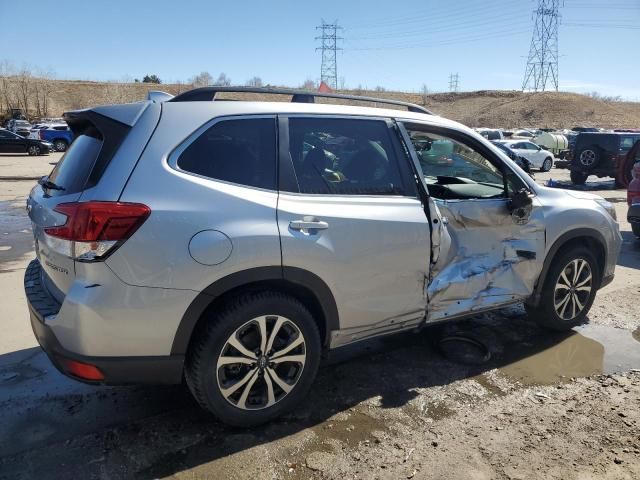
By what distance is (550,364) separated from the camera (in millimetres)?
4016

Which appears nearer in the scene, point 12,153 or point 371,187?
point 371,187

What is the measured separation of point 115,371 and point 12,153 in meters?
28.3

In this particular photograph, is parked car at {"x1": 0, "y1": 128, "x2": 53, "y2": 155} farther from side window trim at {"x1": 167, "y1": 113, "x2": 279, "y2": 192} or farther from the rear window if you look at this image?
side window trim at {"x1": 167, "y1": 113, "x2": 279, "y2": 192}

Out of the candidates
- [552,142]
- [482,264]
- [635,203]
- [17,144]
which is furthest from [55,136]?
[482,264]

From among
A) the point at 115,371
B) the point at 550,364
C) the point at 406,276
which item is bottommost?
the point at 550,364

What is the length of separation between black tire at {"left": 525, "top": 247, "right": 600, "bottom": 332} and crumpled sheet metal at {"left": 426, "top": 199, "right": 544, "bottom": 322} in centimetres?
22

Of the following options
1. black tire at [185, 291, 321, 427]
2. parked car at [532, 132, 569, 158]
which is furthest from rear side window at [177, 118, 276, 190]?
parked car at [532, 132, 569, 158]

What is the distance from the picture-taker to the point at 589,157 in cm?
1722

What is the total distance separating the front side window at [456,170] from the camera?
4.00m

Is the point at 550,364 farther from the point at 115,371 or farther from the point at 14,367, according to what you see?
the point at 14,367

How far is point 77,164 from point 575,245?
3840mm

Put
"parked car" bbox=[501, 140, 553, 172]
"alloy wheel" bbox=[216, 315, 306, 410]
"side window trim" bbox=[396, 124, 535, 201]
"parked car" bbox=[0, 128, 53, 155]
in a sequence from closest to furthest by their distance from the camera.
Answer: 1. "alloy wheel" bbox=[216, 315, 306, 410]
2. "side window trim" bbox=[396, 124, 535, 201]
3. "parked car" bbox=[501, 140, 553, 172]
4. "parked car" bbox=[0, 128, 53, 155]

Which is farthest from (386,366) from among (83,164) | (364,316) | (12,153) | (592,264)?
(12,153)

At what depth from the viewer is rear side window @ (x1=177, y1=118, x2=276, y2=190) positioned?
2752mm
